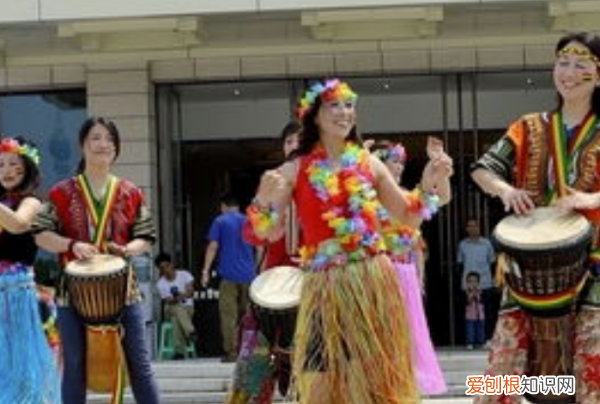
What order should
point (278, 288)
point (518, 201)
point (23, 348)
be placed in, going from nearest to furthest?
point (518, 201) < point (278, 288) < point (23, 348)

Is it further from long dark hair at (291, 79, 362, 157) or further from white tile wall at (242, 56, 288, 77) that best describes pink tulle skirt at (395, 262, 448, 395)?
white tile wall at (242, 56, 288, 77)

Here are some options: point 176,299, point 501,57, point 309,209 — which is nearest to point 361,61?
point 501,57

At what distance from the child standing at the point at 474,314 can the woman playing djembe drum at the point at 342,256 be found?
321 inches

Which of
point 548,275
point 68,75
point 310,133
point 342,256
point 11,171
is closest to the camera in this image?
point 548,275

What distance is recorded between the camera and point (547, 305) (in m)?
4.55

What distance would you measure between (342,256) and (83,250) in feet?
5.12

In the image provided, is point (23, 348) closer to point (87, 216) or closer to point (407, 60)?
point (87, 216)

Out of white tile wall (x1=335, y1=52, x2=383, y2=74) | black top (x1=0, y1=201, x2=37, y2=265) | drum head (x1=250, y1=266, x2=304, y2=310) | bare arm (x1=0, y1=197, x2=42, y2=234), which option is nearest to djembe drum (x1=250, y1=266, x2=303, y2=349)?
drum head (x1=250, y1=266, x2=304, y2=310)

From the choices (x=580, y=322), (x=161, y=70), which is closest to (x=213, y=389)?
Answer: (x=161, y=70)

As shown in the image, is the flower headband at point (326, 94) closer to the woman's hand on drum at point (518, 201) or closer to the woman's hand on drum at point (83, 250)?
the woman's hand on drum at point (518, 201)

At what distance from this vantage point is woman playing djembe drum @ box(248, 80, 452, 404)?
16.2ft

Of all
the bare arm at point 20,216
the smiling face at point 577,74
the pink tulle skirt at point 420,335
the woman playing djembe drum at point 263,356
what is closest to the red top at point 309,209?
the woman playing djembe drum at point 263,356

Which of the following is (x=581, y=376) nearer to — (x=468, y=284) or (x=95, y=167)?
(x=95, y=167)

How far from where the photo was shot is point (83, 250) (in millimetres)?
6090
